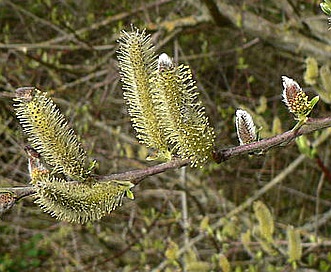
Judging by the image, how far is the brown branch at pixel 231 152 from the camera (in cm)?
100

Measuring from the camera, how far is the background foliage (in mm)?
2811

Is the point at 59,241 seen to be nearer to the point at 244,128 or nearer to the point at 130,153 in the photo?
the point at 130,153

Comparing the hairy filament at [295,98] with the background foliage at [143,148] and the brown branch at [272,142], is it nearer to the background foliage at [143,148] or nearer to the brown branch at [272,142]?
the brown branch at [272,142]

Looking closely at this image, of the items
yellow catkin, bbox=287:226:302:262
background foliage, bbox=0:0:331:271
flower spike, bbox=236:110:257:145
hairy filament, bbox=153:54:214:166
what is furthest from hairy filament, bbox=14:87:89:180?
background foliage, bbox=0:0:331:271

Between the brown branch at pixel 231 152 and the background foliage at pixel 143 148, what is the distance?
4.00 ft

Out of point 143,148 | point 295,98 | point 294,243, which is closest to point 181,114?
point 295,98

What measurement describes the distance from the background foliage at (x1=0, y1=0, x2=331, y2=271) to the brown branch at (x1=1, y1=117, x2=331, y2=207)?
1220 millimetres

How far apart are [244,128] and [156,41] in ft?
6.97

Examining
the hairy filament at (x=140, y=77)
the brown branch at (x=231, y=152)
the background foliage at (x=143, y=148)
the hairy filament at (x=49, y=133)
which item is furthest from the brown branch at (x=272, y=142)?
the background foliage at (x=143, y=148)

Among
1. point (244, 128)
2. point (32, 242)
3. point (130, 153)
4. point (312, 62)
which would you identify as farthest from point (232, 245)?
point (32, 242)

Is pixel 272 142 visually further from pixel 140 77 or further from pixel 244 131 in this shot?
pixel 140 77

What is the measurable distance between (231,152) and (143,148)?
5.50 ft

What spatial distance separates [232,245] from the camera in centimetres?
265

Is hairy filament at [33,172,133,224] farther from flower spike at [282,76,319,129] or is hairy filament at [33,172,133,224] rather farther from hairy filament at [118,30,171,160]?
flower spike at [282,76,319,129]
